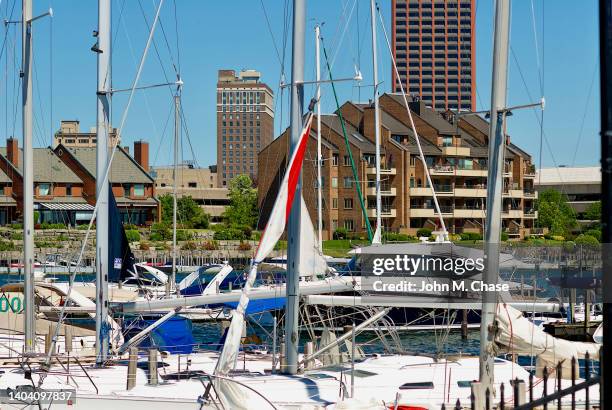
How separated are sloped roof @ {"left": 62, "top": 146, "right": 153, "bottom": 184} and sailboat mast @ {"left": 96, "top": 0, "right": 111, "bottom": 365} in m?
84.7

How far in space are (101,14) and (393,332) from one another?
35.4 ft

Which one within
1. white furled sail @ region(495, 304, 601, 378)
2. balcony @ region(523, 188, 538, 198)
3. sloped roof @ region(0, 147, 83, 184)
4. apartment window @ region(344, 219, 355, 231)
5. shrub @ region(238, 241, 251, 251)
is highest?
sloped roof @ region(0, 147, 83, 184)

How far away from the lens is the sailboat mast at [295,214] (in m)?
20.2

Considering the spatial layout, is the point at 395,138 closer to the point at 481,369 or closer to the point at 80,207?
the point at 80,207

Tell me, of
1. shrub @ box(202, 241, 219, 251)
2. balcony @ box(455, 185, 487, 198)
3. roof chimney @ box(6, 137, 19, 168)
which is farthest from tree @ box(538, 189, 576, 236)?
roof chimney @ box(6, 137, 19, 168)

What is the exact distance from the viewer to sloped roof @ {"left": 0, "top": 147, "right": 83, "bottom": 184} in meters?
107

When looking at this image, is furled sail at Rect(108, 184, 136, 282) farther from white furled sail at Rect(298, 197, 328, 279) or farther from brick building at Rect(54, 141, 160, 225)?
brick building at Rect(54, 141, 160, 225)

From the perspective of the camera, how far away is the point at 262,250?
18.9m

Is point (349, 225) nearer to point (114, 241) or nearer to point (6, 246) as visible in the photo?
point (6, 246)

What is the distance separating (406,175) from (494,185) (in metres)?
85.1

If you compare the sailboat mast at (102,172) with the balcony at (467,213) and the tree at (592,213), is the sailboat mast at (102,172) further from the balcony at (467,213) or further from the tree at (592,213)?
the tree at (592,213)

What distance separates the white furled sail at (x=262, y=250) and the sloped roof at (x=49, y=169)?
9081 centimetres

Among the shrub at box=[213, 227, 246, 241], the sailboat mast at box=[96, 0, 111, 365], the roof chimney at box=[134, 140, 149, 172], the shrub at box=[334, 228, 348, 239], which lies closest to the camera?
the sailboat mast at box=[96, 0, 111, 365]

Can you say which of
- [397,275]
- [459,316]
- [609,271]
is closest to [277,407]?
[609,271]
